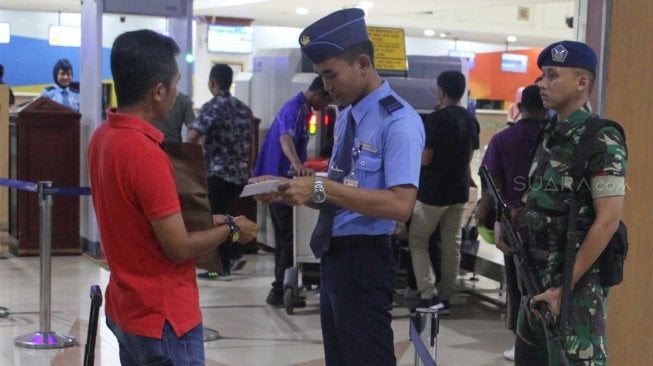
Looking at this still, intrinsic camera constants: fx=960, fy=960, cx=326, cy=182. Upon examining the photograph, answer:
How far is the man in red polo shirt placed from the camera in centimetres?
234

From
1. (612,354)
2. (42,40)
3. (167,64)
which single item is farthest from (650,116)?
(42,40)

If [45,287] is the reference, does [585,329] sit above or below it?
above

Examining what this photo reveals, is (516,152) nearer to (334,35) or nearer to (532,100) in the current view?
(532,100)

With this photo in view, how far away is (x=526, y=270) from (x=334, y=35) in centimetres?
99

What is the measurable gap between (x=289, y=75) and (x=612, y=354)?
4.60 meters

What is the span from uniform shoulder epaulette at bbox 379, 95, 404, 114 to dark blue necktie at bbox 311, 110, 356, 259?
0.13 metres

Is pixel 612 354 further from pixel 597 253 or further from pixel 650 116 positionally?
pixel 597 253

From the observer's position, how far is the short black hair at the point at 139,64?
2377 mm

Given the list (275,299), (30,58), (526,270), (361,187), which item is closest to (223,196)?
(275,299)

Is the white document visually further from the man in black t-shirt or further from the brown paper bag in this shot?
the man in black t-shirt

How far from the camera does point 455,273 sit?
6.48 meters

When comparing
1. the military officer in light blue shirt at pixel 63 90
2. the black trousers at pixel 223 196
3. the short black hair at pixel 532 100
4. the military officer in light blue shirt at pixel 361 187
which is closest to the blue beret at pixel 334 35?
the military officer in light blue shirt at pixel 361 187

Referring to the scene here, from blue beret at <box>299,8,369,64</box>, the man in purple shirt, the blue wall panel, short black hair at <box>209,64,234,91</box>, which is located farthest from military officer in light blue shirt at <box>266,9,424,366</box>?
the blue wall panel

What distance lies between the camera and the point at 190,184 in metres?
2.54
